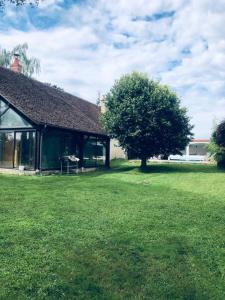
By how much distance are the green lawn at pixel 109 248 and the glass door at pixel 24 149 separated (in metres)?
8.75

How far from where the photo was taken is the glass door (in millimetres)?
21062

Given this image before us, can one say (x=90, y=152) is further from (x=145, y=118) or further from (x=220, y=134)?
(x=220, y=134)

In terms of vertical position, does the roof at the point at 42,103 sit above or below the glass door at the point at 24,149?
above

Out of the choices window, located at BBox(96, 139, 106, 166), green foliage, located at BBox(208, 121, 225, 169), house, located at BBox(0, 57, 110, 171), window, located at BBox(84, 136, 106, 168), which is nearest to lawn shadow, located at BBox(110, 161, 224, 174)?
green foliage, located at BBox(208, 121, 225, 169)

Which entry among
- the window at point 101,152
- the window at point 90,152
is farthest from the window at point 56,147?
the window at point 101,152

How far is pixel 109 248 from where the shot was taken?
7359mm

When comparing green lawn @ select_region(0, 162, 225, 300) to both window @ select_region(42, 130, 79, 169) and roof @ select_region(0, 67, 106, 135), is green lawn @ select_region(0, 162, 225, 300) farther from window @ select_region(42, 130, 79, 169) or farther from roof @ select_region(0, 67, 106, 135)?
roof @ select_region(0, 67, 106, 135)

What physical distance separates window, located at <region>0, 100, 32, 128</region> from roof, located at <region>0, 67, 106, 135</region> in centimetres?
68

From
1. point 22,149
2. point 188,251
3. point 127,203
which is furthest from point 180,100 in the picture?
point 188,251

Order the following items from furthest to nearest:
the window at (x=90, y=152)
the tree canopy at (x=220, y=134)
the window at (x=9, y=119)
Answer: the tree canopy at (x=220, y=134), the window at (x=90, y=152), the window at (x=9, y=119)

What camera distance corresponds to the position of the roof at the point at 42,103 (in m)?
21.6

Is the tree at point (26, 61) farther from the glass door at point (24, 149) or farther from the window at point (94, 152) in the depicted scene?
the glass door at point (24, 149)

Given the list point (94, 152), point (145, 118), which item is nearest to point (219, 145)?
point (145, 118)

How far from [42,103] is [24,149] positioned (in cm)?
493
